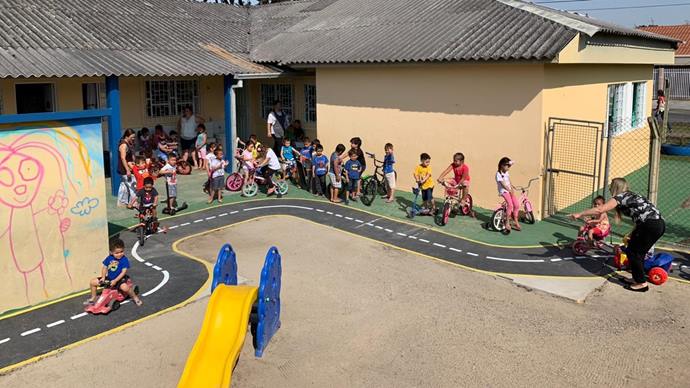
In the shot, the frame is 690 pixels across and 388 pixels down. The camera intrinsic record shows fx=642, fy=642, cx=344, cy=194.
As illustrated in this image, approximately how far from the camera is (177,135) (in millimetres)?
19109

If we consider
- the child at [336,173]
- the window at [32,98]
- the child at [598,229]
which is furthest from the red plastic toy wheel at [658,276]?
the window at [32,98]

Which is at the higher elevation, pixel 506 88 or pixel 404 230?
pixel 506 88

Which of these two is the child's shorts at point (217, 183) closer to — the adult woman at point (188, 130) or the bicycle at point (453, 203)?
the adult woman at point (188, 130)

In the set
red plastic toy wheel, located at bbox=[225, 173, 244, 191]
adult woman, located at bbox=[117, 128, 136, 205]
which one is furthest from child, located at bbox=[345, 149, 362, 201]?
adult woman, located at bbox=[117, 128, 136, 205]

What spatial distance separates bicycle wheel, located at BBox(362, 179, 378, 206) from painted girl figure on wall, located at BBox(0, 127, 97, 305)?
6719 millimetres

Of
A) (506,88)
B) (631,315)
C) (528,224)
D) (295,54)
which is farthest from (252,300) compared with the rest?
(295,54)

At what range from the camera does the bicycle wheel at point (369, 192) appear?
46.9 feet

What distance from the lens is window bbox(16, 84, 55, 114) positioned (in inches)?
690

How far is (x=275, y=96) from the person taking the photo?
21312 millimetres

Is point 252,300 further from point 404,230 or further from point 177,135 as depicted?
point 177,135

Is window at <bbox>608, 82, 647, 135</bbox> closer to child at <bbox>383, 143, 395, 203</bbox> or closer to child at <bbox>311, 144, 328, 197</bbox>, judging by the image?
child at <bbox>383, 143, 395, 203</bbox>

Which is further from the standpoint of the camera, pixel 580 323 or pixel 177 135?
pixel 177 135

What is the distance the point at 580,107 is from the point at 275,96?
10.3 m

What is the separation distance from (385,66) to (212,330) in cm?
1000
